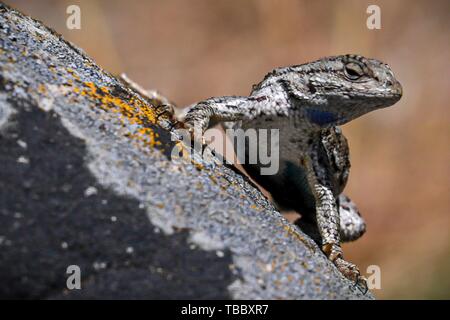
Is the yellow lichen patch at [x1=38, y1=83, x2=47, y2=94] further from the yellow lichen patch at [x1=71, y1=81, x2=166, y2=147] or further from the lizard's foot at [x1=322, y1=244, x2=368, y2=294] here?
the lizard's foot at [x1=322, y1=244, x2=368, y2=294]

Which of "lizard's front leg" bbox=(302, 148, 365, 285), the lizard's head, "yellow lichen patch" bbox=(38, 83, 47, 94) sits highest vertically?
the lizard's head

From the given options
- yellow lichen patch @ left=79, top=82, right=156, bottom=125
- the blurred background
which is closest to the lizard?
yellow lichen patch @ left=79, top=82, right=156, bottom=125

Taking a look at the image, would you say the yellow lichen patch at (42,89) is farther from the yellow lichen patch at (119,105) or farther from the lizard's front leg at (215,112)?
the lizard's front leg at (215,112)

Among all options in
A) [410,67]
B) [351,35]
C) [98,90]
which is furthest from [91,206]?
[410,67]

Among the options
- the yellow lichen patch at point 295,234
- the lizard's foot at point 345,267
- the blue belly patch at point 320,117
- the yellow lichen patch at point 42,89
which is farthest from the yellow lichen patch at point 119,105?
the lizard's foot at point 345,267

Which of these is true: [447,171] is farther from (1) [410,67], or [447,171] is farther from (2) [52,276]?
(2) [52,276]

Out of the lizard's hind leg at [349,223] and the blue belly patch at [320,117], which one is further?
the lizard's hind leg at [349,223]

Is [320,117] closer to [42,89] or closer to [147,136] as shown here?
[147,136]

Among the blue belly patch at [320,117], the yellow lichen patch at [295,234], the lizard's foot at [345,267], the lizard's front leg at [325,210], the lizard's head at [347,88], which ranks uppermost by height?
the lizard's head at [347,88]

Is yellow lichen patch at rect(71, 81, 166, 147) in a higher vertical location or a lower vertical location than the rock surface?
higher
